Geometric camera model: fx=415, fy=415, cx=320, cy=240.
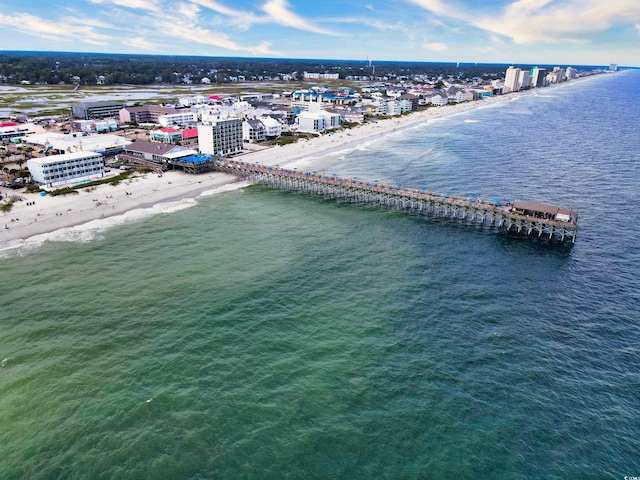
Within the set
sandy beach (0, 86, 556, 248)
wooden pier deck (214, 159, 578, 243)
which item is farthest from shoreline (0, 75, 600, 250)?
wooden pier deck (214, 159, 578, 243)

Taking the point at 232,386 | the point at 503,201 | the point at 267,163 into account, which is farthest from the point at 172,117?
the point at 232,386

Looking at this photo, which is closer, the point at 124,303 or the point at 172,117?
the point at 124,303

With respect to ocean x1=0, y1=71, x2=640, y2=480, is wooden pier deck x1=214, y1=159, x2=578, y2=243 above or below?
above

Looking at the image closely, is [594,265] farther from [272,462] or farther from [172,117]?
[172,117]

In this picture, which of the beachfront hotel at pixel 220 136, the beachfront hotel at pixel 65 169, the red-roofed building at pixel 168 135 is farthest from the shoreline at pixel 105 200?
the red-roofed building at pixel 168 135

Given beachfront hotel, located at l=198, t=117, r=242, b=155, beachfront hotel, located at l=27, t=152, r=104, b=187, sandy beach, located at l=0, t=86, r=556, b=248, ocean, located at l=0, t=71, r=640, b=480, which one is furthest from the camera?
beachfront hotel, located at l=198, t=117, r=242, b=155

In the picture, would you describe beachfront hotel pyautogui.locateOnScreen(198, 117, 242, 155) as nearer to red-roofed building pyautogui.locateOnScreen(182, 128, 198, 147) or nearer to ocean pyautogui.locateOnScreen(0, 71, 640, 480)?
red-roofed building pyautogui.locateOnScreen(182, 128, 198, 147)
